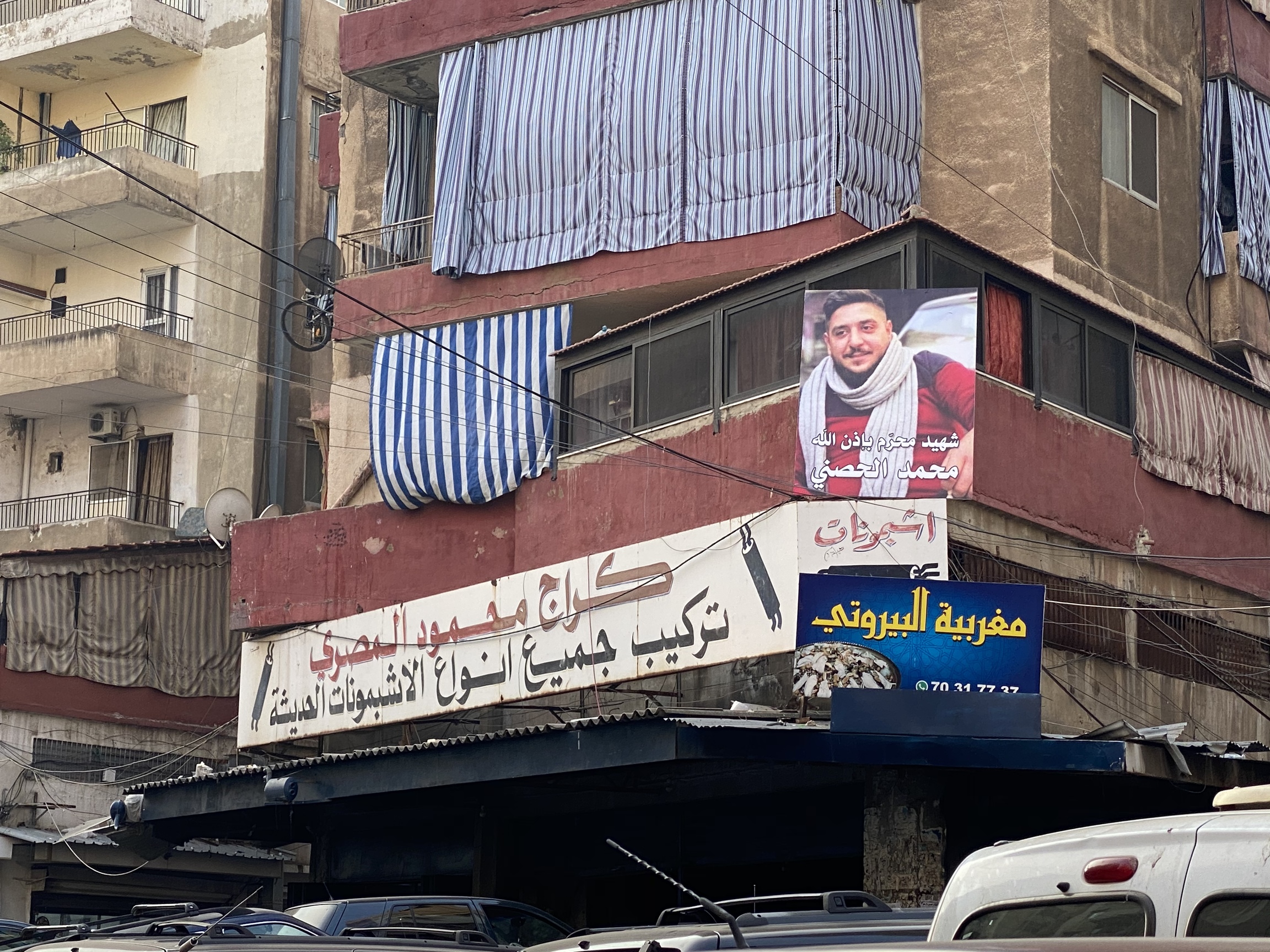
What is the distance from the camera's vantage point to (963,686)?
14.3 meters

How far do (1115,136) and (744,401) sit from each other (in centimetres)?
652

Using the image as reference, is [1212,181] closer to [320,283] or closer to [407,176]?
[407,176]

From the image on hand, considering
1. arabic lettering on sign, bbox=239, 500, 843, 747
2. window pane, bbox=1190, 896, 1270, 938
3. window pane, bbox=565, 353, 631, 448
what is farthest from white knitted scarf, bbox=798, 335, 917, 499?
window pane, bbox=1190, 896, 1270, 938

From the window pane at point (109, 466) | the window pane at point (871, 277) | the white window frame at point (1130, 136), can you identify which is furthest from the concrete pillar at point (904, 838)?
the window pane at point (109, 466)

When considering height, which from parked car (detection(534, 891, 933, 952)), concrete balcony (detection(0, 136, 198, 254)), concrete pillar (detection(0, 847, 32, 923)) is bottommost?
concrete pillar (detection(0, 847, 32, 923))

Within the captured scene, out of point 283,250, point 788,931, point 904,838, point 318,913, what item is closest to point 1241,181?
point 904,838

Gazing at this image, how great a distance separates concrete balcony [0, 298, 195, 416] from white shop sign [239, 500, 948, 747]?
10453 millimetres

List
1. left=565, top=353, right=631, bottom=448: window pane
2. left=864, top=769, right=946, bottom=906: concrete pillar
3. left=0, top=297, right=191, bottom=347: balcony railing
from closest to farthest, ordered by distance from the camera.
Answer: left=864, top=769, right=946, bottom=906: concrete pillar, left=565, top=353, right=631, bottom=448: window pane, left=0, top=297, right=191, bottom=347: balcony railing

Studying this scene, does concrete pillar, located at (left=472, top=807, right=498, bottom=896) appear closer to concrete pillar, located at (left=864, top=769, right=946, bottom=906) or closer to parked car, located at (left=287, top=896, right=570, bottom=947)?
parked car, located at (left=287, top=896, right=570, bottom=947)

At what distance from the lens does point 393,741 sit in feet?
70.6

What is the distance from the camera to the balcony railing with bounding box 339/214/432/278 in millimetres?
23391

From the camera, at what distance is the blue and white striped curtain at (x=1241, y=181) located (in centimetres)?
2175

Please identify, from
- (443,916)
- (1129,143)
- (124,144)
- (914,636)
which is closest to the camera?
(443,916)

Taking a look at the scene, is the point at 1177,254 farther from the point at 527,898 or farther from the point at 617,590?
the point at 527,898
